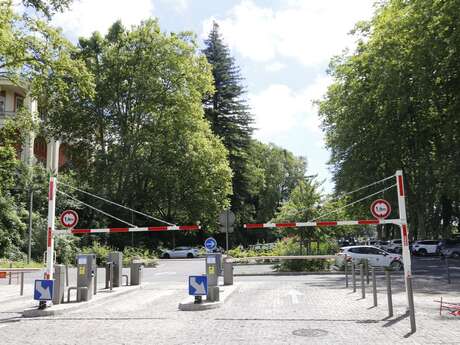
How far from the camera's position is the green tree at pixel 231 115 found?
5712 cm

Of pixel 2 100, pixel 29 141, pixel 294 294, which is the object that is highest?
pixel 2 100

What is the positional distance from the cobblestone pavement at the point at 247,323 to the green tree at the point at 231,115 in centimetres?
4310

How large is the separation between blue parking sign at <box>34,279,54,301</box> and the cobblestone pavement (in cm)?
67

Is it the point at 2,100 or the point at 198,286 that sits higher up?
the point at 2,100

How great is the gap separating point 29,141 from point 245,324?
104 feet

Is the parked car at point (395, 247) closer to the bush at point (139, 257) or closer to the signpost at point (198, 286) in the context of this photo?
the bush at point (139, 257)

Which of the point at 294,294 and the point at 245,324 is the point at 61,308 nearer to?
the point at 245,324

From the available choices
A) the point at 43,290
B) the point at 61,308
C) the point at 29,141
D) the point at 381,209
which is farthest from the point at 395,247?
the point at 43,290

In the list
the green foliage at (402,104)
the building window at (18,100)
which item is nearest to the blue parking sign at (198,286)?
the green foliage at (402,104)

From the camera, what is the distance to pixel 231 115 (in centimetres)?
5878

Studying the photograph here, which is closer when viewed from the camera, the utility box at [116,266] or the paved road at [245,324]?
the paved road at [245,324]

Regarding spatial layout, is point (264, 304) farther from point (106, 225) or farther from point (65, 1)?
point (106, 225)

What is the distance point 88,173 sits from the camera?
4594 cm

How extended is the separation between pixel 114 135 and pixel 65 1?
1066 inches
